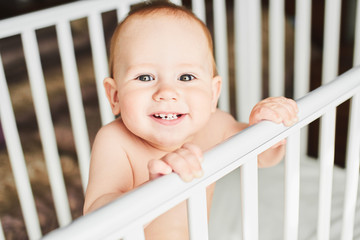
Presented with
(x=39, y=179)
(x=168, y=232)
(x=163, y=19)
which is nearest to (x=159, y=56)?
(x=163, y=19)

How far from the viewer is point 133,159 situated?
32.5 inches

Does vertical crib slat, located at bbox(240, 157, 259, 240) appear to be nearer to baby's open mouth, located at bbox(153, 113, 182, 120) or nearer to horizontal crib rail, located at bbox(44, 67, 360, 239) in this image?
horizontal crib rail, located at bbox(44, 67, 360, 239)

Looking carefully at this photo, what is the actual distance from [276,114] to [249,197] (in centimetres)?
12

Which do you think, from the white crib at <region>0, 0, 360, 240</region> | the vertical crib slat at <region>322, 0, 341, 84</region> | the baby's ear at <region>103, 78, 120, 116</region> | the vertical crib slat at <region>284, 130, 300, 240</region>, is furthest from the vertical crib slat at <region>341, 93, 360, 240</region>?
the vertical crib slat at <region>322, 0, 341, 84</region>

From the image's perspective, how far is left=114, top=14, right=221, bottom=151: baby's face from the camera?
706 millimetres

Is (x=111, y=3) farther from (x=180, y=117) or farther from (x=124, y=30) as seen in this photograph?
(x=180, y=117)

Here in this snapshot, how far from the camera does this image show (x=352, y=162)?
0.70 m

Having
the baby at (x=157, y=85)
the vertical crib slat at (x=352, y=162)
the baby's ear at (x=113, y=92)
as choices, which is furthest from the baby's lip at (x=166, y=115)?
the vertical crib slat at (x=352, y=162)

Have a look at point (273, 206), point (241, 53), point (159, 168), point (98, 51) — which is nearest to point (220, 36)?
point (241, 53)

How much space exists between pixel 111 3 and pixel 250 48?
369 mm

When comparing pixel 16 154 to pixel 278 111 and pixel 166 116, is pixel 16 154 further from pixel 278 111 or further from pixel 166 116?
pixel 278 111

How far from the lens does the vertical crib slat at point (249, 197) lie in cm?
52

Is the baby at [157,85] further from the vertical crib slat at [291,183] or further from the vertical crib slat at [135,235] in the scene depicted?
the vertical crib slat at [135,235]

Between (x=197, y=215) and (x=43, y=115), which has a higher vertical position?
(x=197, y=215)
